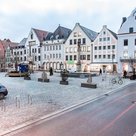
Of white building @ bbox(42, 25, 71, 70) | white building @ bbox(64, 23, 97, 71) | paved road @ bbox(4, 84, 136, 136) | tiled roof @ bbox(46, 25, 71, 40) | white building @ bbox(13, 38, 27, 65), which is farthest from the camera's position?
white building @ bbox(13, 38, 27, 65)

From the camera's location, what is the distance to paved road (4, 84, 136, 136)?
9.28 m

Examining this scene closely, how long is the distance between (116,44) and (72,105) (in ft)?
144

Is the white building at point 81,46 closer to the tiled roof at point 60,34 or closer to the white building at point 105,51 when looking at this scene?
the white building at point 105,51

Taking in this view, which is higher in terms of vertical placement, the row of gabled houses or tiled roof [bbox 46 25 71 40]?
tiled roof [bbox 46 25 71 40]

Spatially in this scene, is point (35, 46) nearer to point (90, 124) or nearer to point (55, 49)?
point (55, 49)

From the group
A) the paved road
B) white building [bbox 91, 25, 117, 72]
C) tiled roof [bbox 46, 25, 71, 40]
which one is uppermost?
tiled roof [bbox 46, 25, 71, 40]

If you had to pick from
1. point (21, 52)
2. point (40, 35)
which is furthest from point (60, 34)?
point (21, 52)

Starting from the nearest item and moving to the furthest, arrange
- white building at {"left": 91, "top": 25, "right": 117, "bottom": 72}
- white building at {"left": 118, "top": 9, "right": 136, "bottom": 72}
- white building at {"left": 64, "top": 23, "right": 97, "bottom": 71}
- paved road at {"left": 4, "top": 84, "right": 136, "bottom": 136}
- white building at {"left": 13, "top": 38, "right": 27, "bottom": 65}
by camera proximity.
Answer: paved road at {"left": 4, "top": 84, "right": 136, "bottom": 136}, white building at {"left": 118, "top": 9, "right": 136, "bottom": 72}, white building at {"left": 91, "top": 25, "right": 117, "bottom": 72}, white building at {"left": 64, "top": 23, "right": 97, "bottom": 71}, white building at {"left": 13, "top": 38, "right": 27, "bottom": 65}

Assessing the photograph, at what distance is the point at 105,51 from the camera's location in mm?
58031

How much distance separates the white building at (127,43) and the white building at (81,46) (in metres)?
10.5

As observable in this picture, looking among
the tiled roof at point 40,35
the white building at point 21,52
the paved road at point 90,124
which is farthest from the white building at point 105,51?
the paved road at point 90,124

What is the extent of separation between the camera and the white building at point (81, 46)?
62.3m

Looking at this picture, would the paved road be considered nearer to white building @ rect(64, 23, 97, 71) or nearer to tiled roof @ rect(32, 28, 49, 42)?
white building @ rect(64, 23, 97, 71)

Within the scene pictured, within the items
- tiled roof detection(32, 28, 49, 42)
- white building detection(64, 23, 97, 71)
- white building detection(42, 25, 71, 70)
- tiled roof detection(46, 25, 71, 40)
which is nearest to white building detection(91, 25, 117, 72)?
white building detection(64, 23, 97, 71)
